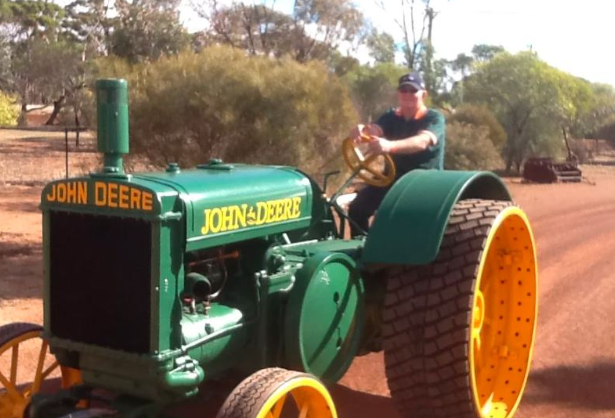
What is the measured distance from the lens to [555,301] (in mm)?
7609

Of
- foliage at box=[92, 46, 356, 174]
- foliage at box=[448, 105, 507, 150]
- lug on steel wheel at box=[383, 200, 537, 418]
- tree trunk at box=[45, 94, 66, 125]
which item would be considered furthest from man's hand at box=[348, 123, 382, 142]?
tree trunk at box=[45, 94, 66, 125]

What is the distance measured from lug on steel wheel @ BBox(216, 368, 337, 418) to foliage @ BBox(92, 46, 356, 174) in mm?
7193

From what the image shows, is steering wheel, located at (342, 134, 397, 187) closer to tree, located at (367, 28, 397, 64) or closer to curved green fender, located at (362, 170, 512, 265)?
curved green fender, located at (362, 170, 512, 265)

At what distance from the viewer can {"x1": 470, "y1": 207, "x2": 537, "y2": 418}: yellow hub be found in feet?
15.9

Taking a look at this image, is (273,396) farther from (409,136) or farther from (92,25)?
(92,25)

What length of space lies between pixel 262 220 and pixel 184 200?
1.94 ft

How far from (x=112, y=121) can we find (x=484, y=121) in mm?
20645

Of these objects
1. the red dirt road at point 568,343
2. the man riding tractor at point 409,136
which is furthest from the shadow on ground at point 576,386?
the man riding tractor at point 409,136

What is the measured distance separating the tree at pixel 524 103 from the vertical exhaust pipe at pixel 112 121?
22.1 metres

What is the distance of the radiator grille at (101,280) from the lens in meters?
3.50

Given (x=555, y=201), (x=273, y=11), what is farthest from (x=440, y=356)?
(x=273, y=11)

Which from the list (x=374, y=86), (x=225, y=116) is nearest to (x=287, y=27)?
(x=374, y=86)

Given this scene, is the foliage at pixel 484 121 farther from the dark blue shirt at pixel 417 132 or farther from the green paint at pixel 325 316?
the green paint at pixel 325 316

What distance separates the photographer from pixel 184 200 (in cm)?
360
